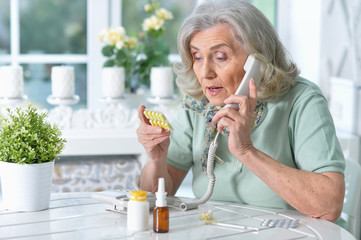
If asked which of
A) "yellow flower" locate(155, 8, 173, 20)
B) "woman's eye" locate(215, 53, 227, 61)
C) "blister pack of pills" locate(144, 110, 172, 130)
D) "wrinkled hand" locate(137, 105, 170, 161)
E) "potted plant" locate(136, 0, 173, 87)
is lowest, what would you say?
"wrinkled hand" locate(137, 105, 170, 161)

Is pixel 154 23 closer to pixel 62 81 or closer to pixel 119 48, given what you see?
pixel 119 48

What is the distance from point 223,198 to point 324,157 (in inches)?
15.2

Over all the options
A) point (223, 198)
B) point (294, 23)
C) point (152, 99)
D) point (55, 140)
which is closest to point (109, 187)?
point (152, 99)

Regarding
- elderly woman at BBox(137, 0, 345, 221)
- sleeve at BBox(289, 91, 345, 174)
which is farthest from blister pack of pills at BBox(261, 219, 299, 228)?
sleeve at BBox(289, 91, 345, 174)

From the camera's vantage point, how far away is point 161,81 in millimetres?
3016

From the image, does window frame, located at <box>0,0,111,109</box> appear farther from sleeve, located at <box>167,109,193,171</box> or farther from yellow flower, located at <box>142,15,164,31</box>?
sleeve, located at <box>167,109,193,171</box>

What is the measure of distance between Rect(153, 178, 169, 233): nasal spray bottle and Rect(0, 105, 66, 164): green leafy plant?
0.37 metres

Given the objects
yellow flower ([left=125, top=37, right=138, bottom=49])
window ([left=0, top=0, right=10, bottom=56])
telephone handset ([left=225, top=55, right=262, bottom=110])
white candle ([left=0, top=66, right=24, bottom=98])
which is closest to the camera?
telephone handset ([left=225, top=55, right=262, bottom=110])

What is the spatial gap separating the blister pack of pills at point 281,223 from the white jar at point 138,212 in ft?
1.11

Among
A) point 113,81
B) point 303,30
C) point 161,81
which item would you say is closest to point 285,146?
point 161,81

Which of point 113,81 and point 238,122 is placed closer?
point 238,122

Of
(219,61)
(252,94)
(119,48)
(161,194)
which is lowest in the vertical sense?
(161,194)

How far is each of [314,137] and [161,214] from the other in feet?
1.95

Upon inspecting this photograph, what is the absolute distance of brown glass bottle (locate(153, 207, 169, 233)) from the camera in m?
1.49
